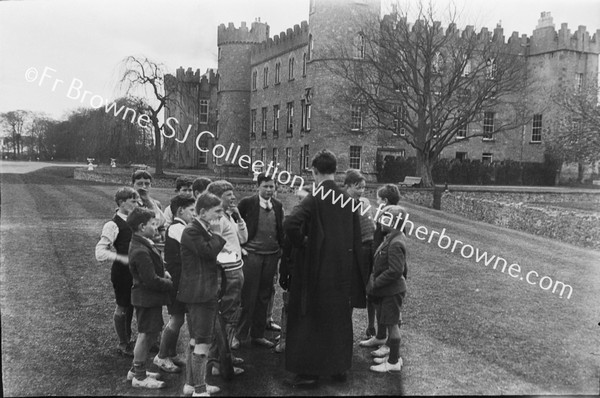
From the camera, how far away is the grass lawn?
155 inches

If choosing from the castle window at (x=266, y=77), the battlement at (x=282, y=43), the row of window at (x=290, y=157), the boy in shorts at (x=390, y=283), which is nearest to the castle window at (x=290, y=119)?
the castle window at (x=266, y=77)

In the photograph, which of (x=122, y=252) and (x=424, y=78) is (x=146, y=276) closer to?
(x=122, y=252)

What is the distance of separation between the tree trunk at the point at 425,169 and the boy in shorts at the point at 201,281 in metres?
3.62

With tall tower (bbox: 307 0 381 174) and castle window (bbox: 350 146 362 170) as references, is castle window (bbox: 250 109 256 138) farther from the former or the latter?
castle window (bbox: 350 146 362 170)

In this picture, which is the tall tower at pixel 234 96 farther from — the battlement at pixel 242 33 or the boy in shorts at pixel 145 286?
the boy in shorts at pixel 145 286

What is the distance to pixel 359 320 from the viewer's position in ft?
18.7

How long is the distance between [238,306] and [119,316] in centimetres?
106

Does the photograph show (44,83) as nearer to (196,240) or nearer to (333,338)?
(196,240)

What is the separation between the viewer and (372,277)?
14.8 ft

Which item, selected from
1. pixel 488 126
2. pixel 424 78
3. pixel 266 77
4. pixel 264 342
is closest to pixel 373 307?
pixel 264 342

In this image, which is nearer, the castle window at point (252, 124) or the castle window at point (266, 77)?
the castle window at point (252, 124)

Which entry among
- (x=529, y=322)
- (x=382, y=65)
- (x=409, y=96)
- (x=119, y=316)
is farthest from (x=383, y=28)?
(x=119, y=316)

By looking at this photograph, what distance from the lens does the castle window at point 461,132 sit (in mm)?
7151

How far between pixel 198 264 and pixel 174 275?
0.36m
